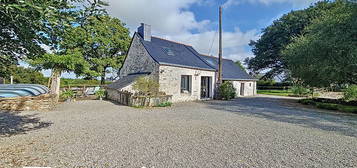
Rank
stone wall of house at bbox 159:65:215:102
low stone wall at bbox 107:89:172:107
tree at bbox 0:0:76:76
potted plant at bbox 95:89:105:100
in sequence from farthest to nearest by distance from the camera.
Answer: potted plant at bbox 95:89:105:100, stone wall of house at bbox 159:65:215:102, low stone wall at bbox 107:89:172:107, tree at bbox 0:0:76:76

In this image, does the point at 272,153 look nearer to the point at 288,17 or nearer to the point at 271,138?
the point at 271,138

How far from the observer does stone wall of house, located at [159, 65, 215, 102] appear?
11.7 m

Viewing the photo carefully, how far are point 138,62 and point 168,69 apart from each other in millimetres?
3371

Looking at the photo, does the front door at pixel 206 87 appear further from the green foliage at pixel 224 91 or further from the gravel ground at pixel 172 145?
the gravel ground at pixel 172 145

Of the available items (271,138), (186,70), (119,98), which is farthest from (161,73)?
(271,138)

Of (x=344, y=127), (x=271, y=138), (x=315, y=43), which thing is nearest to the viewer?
(x=271, y=138)

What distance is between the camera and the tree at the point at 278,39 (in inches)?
899

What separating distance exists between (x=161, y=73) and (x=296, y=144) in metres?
8.86

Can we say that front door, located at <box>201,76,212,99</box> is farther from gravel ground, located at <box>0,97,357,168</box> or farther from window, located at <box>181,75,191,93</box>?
gravel ground, located at <box>0,97,357,168</box>

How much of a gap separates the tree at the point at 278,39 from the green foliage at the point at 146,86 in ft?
60.3

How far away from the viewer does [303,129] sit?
5516 mm

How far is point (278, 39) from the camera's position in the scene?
2500cm

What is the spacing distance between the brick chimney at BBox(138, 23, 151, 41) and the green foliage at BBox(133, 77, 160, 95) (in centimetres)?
517

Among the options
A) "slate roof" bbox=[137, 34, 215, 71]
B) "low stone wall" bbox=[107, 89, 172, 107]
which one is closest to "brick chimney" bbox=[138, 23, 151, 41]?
"slate roof" bbox=[137, 34, 215, 71]
